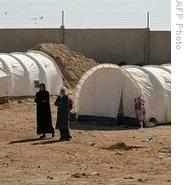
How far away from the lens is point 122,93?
55.2ft

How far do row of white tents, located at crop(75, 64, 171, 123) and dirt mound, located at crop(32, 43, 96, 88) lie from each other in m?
10.5

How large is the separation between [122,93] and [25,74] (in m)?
6.03

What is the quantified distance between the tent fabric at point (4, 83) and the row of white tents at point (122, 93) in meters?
3.90

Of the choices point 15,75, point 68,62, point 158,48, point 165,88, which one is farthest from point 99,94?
point 158,48

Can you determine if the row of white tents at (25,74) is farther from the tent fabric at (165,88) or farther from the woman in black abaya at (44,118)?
the woman in black abaya at (44,118)

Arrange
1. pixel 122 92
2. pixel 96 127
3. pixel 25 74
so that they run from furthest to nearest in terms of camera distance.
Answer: pixel 25 74 → pixel 122 92 → pixel 96 127

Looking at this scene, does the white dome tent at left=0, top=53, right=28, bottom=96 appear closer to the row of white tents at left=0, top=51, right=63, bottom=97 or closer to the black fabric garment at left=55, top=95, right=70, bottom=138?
the row of white tents at left=0, top=51, right=63, bottom=97

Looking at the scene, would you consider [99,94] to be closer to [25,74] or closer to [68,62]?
[25,74]

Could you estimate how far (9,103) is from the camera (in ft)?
67.1

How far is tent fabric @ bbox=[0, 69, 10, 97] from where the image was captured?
2006 centimetres

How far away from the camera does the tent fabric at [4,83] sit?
20.1 m

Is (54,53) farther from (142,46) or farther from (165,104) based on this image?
(165,104)

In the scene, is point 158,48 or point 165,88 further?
point 158,48

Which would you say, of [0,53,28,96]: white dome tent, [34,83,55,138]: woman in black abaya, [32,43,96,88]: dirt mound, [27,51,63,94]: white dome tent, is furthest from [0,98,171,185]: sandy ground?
[32,43,96,88]: dirt mound
